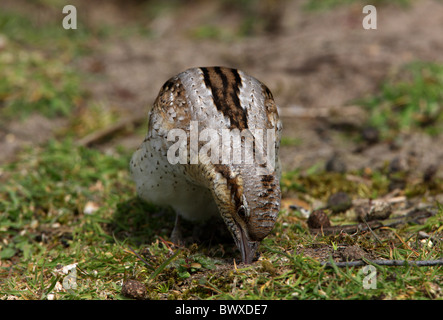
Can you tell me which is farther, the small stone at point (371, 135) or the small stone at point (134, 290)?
the small stone at point (371, 135)

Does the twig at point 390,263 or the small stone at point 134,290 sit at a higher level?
the twig at point 390,263

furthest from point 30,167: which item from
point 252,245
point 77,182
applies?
point 252,245

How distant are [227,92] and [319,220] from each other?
4.68ft

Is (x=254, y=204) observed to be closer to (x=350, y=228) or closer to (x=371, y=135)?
(x=350, y=228)

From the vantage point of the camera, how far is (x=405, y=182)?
5.85 metres

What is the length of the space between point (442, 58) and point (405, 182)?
359 centimetres

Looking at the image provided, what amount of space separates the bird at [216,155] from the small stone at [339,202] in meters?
0.99

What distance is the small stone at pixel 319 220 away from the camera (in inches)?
183
